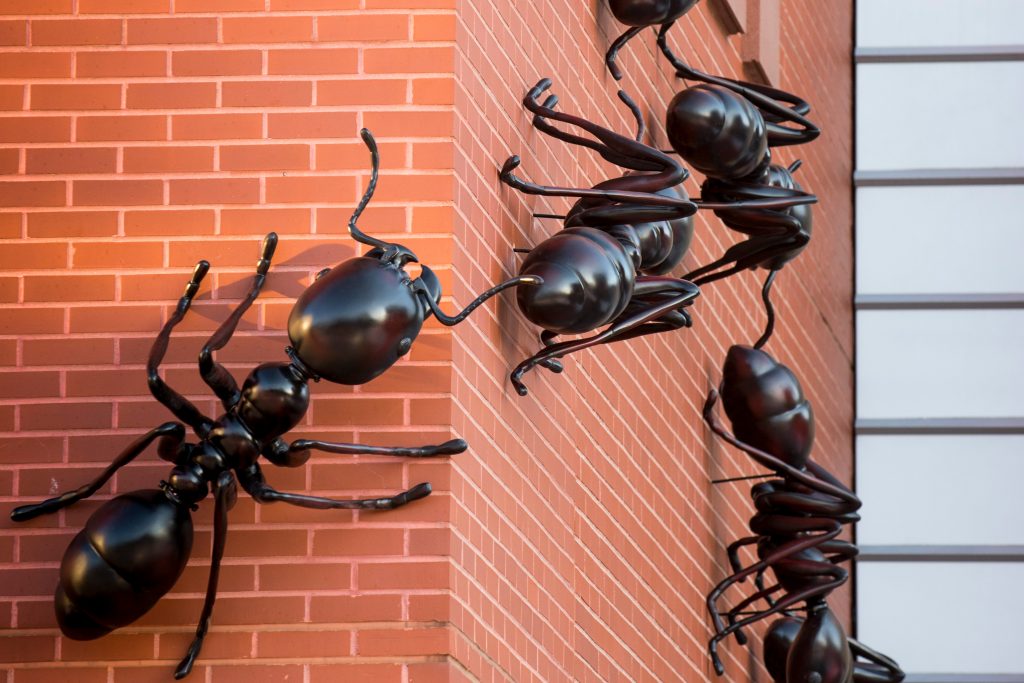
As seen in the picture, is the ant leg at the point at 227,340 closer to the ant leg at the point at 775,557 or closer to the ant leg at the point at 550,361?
the ant leg at the point at 550,361

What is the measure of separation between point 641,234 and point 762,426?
2.20 m

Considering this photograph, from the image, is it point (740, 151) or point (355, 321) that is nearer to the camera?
point (355, 321)

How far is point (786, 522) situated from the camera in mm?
8312

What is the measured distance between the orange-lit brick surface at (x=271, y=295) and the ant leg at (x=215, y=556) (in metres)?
0.06

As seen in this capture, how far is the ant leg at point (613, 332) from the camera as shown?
18.2 feet

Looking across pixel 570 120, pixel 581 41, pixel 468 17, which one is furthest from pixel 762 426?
pixel 468 17

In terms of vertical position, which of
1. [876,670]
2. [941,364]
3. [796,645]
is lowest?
A: [876,670]

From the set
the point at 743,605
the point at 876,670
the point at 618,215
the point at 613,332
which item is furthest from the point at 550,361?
the point at 876,670

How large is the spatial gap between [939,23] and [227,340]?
9827mm

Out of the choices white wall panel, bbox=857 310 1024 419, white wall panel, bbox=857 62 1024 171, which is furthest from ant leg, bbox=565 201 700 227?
white wall panel, bbox=857 62 1024 171

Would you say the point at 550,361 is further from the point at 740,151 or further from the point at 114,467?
the point at 114,467

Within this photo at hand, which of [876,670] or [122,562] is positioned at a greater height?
[122,562]

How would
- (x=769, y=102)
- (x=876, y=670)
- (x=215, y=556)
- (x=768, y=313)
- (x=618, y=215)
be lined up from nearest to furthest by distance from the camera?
(x=215, y=556), (x=618, y=215), (x=769, y=102), (x=768, y=313), (x=876, y=670)

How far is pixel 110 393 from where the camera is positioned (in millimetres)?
4961
